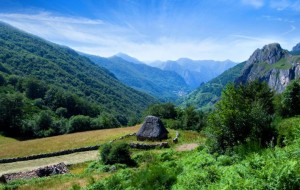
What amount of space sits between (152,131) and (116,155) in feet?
47.7

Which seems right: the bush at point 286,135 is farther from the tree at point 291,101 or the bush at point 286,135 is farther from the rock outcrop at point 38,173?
the tree at point 291,101

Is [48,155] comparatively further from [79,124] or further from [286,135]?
[79,124]

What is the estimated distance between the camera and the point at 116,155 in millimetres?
35969

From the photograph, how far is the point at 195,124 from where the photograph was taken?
90688mm

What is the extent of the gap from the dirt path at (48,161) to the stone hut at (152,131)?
8.06 m

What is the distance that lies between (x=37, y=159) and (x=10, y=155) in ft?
15.5

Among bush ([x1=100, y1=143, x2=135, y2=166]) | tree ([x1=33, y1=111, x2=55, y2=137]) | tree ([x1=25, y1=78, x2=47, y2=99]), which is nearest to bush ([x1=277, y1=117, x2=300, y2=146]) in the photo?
bush ([x1=100, y1=143, x2=135, y2=166])

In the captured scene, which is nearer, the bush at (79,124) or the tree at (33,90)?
the bush at (79,124)

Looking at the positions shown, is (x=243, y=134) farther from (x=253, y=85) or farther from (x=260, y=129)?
(x=253, y=85)

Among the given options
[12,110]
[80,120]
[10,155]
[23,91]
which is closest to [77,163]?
[10,155]

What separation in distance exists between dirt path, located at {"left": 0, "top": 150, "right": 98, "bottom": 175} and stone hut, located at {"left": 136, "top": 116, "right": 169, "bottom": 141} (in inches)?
317

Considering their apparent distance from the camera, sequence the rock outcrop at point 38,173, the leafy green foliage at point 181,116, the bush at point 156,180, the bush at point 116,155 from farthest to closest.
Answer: the leafy green foliage at point 181,116 < the bush at point 116,155 < the rock outcrop at point 38,173 < the bush at point 156,180

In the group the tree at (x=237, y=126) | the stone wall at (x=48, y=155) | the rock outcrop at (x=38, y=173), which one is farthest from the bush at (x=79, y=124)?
the tree at (x=237, y=126)

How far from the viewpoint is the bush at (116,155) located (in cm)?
3581
